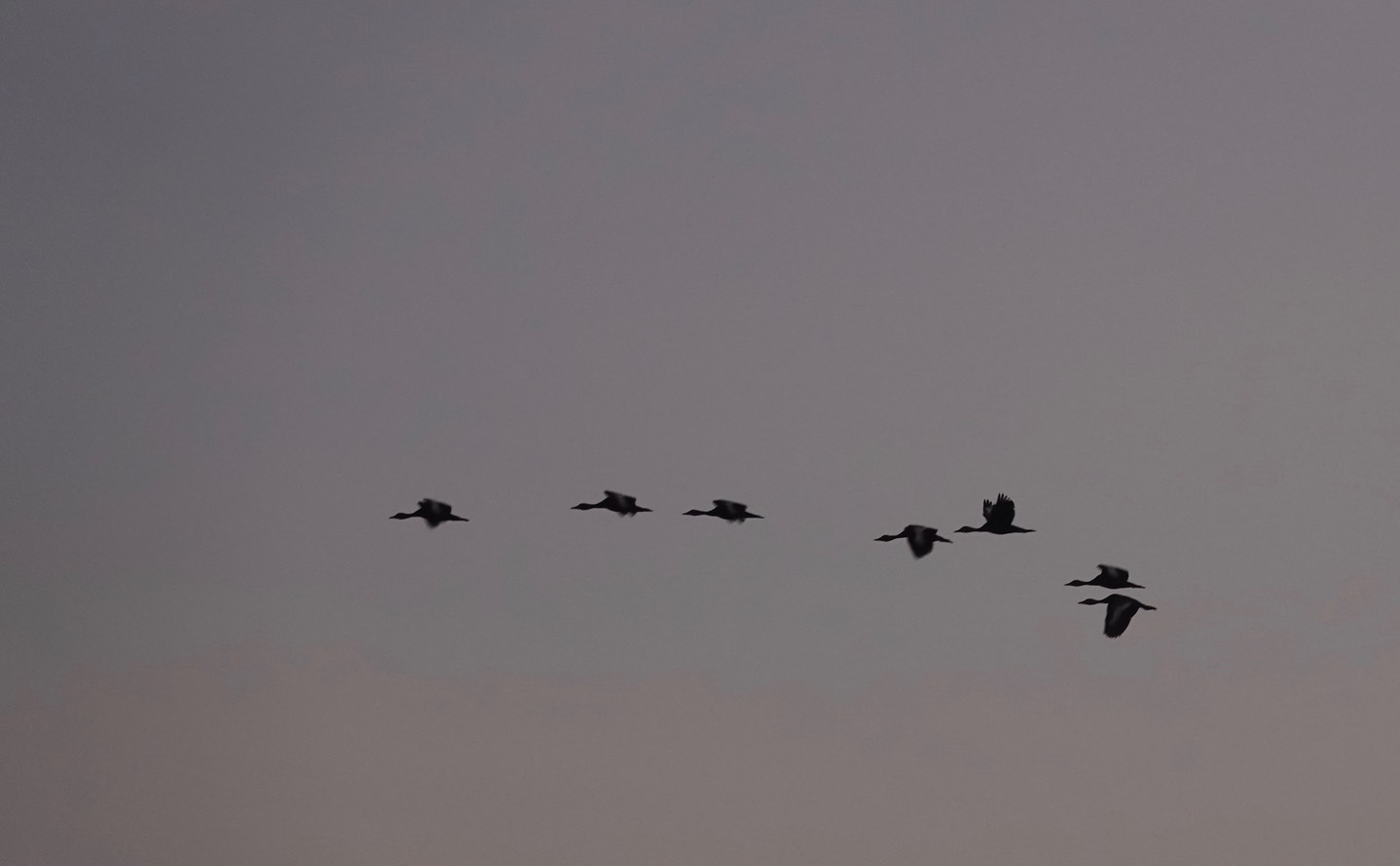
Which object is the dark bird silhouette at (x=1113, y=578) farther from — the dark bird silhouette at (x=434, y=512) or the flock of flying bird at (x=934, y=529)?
the dark bird silhouette at (x=434, y=512)

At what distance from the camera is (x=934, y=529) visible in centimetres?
8362


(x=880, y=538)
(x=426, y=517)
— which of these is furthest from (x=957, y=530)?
(x=426, y=517)

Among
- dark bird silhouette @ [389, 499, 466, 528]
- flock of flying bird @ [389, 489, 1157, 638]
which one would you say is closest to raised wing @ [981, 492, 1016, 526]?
flock of flying bird @ [389, 489, 1157, 638]

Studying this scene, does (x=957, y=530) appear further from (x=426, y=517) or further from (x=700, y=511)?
(x=426, y=517)

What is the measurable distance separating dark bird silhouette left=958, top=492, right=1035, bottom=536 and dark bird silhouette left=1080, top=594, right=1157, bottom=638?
11.5m

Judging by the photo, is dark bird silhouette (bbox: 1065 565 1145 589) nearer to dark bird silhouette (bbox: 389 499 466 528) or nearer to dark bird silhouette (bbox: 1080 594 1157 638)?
dark bird silhouette (bbox: 1080 594 1157 638)

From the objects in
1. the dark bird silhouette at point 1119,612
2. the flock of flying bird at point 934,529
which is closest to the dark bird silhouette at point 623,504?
the flock of flying bird at point 934,529

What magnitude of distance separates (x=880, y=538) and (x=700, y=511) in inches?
380

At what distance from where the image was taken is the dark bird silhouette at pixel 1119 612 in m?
80.7

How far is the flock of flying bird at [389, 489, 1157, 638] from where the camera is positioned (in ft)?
271

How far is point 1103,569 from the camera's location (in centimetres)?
9150

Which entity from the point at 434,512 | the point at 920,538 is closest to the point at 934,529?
the point at 920,538

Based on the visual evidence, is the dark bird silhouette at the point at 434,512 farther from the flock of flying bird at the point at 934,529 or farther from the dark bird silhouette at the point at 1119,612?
the dark bird silhouette at the point at 1119,612

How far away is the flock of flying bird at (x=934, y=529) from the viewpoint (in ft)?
271
